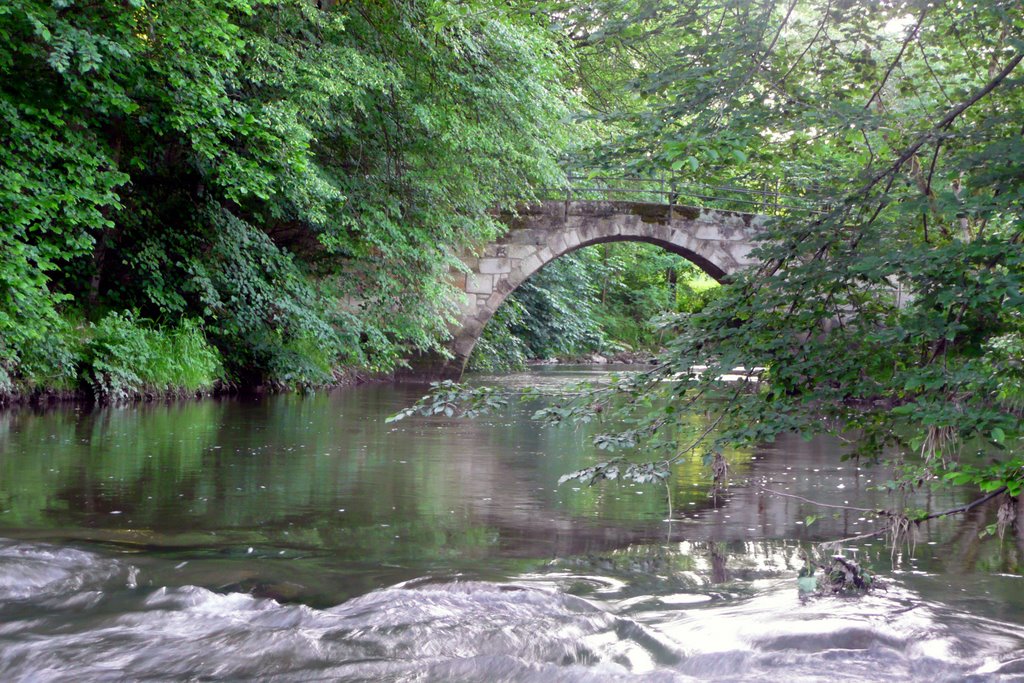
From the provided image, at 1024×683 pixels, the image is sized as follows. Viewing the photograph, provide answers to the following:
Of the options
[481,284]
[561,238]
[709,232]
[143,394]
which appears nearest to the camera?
[143,394]

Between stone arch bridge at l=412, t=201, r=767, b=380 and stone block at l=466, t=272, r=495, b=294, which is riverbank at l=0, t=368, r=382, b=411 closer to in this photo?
stone arch bridge at l=412, t=201, r=767, b=380

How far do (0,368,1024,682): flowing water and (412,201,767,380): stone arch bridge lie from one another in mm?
10922

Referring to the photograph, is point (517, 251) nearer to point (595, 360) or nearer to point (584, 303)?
point (584, 303)

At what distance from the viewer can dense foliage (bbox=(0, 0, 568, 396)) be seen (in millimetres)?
9875

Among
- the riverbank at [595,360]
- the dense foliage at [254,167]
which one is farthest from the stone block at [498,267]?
the riverbank at [595,360]

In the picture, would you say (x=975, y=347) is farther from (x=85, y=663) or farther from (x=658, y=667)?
(x=85, y=663)

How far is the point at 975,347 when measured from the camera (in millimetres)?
4578

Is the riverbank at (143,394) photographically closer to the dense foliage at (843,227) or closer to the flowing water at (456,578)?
the flowing water at (456,578)

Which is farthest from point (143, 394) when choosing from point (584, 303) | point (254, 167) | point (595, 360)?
point (595, 360)

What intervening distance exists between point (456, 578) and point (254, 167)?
7474mm

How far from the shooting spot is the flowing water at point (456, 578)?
3828 mm

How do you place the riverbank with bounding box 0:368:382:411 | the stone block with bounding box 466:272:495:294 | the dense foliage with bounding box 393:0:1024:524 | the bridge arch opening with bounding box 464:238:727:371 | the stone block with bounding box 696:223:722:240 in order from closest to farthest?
the dense foliage with bounding box 393:0:1024:524
the riverbank with bounding box 0:368:382:411
the stone block with bounding box 466:272:495:294
the stone block with bounding box 696:223:722:240
the bridge arch opening with bounding box 464:238:727:371

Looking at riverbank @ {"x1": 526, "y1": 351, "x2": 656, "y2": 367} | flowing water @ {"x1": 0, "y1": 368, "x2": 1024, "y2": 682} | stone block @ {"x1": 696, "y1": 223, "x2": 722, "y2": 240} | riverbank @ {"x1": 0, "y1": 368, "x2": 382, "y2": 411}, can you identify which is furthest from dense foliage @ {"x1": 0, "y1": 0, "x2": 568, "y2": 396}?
riverbank @ {"x1": 526, "y1": 351, "x2": 656, "y2": 367}

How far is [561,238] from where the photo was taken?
19219 mm
